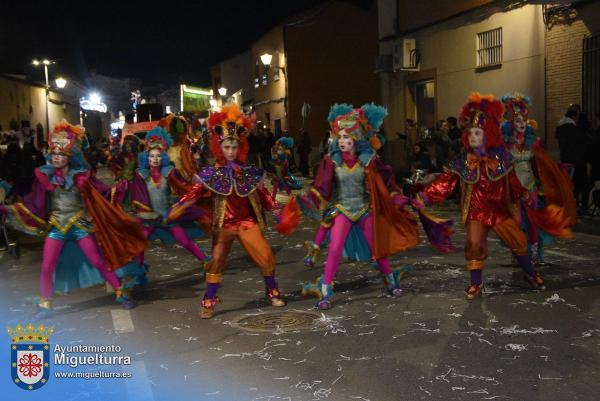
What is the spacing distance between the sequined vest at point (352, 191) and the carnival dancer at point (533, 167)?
2.09 meters

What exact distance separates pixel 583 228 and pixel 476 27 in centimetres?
924

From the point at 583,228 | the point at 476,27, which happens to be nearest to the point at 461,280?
the point at 583,228

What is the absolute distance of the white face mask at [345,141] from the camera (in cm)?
752

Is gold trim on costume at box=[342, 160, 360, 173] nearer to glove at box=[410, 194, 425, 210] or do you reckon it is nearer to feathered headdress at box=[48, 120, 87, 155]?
glove at box=[410, 194, 425, 210]

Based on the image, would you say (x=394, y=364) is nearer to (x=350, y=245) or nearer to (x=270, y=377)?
(x=270, y=377)

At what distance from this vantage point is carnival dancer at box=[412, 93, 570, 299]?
7469 millimetres

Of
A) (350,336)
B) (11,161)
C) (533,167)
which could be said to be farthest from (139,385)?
(11,161)

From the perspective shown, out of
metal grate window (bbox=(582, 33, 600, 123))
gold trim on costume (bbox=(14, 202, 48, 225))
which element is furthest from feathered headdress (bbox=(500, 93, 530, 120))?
metal grate window (bbox=(582, 33, 600, 123))

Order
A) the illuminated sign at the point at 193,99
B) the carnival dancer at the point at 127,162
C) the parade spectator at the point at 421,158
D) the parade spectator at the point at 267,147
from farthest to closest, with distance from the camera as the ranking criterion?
the illuminated sign at the point at 193,99 → the parade spectator at the point at 267,147 → the parade spectator at the point at 421,158 → the carnival dancer at the point at 127,162

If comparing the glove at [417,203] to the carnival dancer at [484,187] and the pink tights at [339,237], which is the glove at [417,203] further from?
the pink tights at [339,237]

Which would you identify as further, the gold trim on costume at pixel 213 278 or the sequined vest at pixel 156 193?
the sequined vest at pixel 156 193

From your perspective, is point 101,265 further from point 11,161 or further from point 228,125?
point 11,161

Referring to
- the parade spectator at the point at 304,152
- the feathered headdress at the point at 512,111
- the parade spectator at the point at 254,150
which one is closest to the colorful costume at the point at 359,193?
the feathered headdress at the point at 512,111

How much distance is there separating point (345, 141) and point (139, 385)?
136 inches
